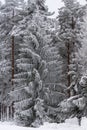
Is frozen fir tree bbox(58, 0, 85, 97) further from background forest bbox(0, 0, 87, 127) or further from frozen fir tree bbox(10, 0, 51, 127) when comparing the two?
frozen fir tree bbox(10, 0, 51, 127)

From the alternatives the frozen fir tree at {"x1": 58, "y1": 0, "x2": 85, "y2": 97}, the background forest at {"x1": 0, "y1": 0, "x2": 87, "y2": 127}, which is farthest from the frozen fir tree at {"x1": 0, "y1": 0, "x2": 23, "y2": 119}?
the frozen fir tree at {"x1": 58, "y1": 0, "x2": 85, "y2": 97}

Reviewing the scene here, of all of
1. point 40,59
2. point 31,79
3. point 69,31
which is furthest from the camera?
point 69,31

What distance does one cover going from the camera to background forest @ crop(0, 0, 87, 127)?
92.0ft

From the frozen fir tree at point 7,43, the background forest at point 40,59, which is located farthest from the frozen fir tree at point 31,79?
the frozen fir tree at point 7,43

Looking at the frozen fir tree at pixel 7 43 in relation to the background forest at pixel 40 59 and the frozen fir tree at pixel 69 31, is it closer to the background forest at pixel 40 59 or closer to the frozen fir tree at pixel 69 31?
the background forest at pixel 40 59

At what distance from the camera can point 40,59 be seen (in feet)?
95.0

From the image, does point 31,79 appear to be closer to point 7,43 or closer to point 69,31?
point 69,31

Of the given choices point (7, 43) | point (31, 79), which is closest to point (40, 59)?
point (31, 79)

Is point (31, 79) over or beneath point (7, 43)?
beneath

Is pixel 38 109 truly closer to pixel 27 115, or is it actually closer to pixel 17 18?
pixel 27 115

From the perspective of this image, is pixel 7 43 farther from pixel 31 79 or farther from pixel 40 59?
pixel 31 79

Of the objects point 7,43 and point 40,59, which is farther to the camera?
point 7,43

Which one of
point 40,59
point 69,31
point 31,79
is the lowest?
point 31,79

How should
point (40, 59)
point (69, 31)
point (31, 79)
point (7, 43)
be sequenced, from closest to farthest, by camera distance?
point (31, 79) → point (40, 59) → point (69, 31) → point (7, 43)
